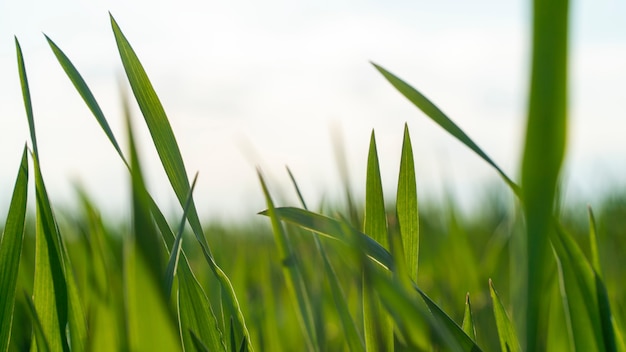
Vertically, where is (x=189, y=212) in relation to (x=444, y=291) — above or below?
above

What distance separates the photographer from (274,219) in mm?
425

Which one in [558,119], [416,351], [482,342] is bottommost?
[482,342]

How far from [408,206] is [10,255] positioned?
275 mm

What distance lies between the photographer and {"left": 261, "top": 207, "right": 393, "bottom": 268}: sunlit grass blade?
0.38 meters

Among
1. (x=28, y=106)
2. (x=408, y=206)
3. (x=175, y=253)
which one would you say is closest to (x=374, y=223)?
(x=408, y=206)

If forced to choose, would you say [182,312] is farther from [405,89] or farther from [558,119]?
[558,119]

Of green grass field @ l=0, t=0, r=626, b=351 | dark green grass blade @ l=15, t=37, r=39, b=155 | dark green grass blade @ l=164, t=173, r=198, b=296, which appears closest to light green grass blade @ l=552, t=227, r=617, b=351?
green grass field @ l=0, t=0, r=626, b=351

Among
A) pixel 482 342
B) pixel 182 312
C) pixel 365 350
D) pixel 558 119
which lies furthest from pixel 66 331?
pixel 482 342

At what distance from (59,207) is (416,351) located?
2.61ft

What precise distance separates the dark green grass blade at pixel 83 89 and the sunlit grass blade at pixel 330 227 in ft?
0.38

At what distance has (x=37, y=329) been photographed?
404mm

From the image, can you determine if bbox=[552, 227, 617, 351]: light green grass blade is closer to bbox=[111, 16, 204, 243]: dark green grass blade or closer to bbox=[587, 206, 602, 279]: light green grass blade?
bbox=[587, 206, 602, 279]: light green grass blade

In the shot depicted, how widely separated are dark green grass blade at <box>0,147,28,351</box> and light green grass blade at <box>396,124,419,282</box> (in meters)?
0.26

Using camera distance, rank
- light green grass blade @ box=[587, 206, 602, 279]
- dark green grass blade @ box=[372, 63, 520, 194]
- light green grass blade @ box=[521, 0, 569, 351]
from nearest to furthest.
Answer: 1. light green grass blade @ box=[521, 0, 569, 351]
2. dark green grass blade @ box=[372, 63, 520, 194]
3. light green grass blade @ box=[587, 206, 602, 279]
